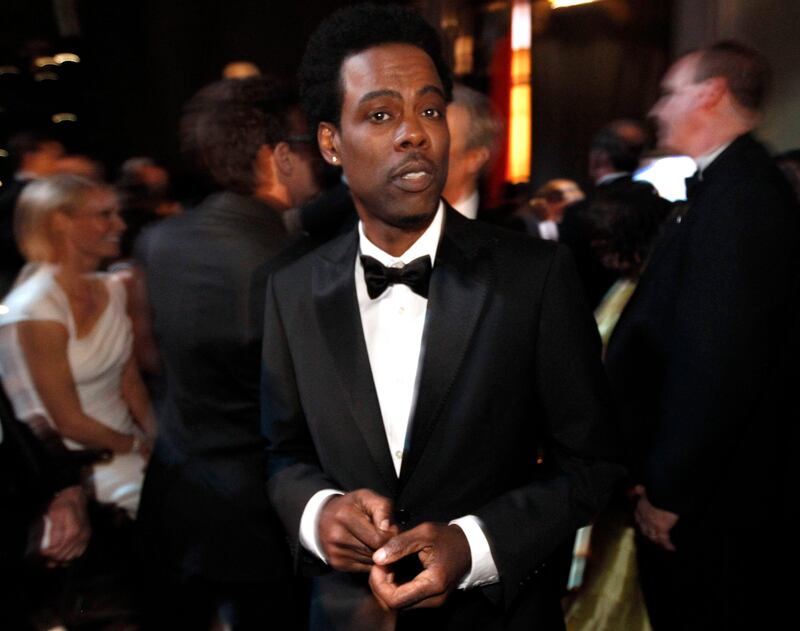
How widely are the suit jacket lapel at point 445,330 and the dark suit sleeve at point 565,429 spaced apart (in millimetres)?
123

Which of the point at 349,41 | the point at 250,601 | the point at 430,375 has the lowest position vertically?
the point at 250,601

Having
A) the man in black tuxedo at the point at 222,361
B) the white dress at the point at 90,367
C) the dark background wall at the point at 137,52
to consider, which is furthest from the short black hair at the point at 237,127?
the dark background wall at the point at 137,52

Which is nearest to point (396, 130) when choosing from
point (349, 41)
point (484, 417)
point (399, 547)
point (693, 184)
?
point (349, 41)

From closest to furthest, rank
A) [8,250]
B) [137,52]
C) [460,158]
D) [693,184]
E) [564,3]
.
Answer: [693,184] < [460,158] < [8,250] < [564,3] < [137,52]

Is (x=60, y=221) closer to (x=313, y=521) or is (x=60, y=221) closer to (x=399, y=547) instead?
(x=313, y=521)

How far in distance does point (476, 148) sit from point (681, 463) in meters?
1.29

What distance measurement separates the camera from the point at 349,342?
1.45 meters

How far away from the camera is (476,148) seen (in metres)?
2.77

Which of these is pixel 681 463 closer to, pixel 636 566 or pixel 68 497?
pixel 636 566

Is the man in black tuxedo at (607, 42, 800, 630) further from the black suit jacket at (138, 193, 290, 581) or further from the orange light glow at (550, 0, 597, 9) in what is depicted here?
the orange light glow at (550, 0, 597, 9)

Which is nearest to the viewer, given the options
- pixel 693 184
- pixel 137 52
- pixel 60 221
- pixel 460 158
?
pixel 693 184

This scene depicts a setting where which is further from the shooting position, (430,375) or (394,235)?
(394,235)

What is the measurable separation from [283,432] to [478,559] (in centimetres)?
46

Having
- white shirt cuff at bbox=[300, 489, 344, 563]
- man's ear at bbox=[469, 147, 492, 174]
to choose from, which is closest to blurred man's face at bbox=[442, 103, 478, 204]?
man's ear at bbox=[469, 147, 492, 174]
